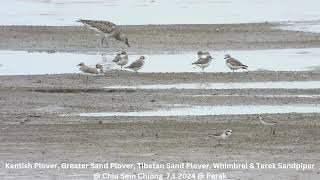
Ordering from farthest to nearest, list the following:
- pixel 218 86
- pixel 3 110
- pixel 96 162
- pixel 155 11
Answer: pixel 155 11
pixel 218 86
pixel 3 110
pixel 96 162

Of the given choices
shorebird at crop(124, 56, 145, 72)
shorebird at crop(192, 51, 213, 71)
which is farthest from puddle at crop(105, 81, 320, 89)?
shorebird at crop(124, 56, 145, 72)

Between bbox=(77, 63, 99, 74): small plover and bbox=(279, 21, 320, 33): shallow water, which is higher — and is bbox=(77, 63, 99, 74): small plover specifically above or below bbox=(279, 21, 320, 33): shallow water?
below

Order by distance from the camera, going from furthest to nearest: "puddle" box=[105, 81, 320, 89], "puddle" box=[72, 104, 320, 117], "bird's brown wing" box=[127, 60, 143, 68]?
"bird's brown wing" box=[127, 60, 143, 68]
"puddle" box=[105, 81, 320, 89]
"puddle" box=[72, 104, 320, 117]

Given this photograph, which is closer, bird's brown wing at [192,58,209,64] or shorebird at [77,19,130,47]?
bird's brown wing at [192,58,209,64]

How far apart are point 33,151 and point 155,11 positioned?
65.4 feet

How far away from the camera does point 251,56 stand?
23.4 metres

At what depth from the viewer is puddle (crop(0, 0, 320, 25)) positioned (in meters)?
30.1

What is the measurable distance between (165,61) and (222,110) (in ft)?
19.5

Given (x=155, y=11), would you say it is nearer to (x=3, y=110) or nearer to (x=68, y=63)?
(x=68, y=63)

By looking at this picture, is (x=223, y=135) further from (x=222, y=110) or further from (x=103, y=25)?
(x=103, y=25)

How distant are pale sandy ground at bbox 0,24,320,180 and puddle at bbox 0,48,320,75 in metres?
0.83

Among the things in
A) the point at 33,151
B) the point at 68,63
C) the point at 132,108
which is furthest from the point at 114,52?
the point at 33,151

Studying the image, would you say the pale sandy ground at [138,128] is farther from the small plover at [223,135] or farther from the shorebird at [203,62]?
the shorebird at [203,62]

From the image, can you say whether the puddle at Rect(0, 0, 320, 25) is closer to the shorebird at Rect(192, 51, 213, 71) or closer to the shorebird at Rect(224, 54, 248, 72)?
the shorebird at Rect(192, 51, 213, 71)
